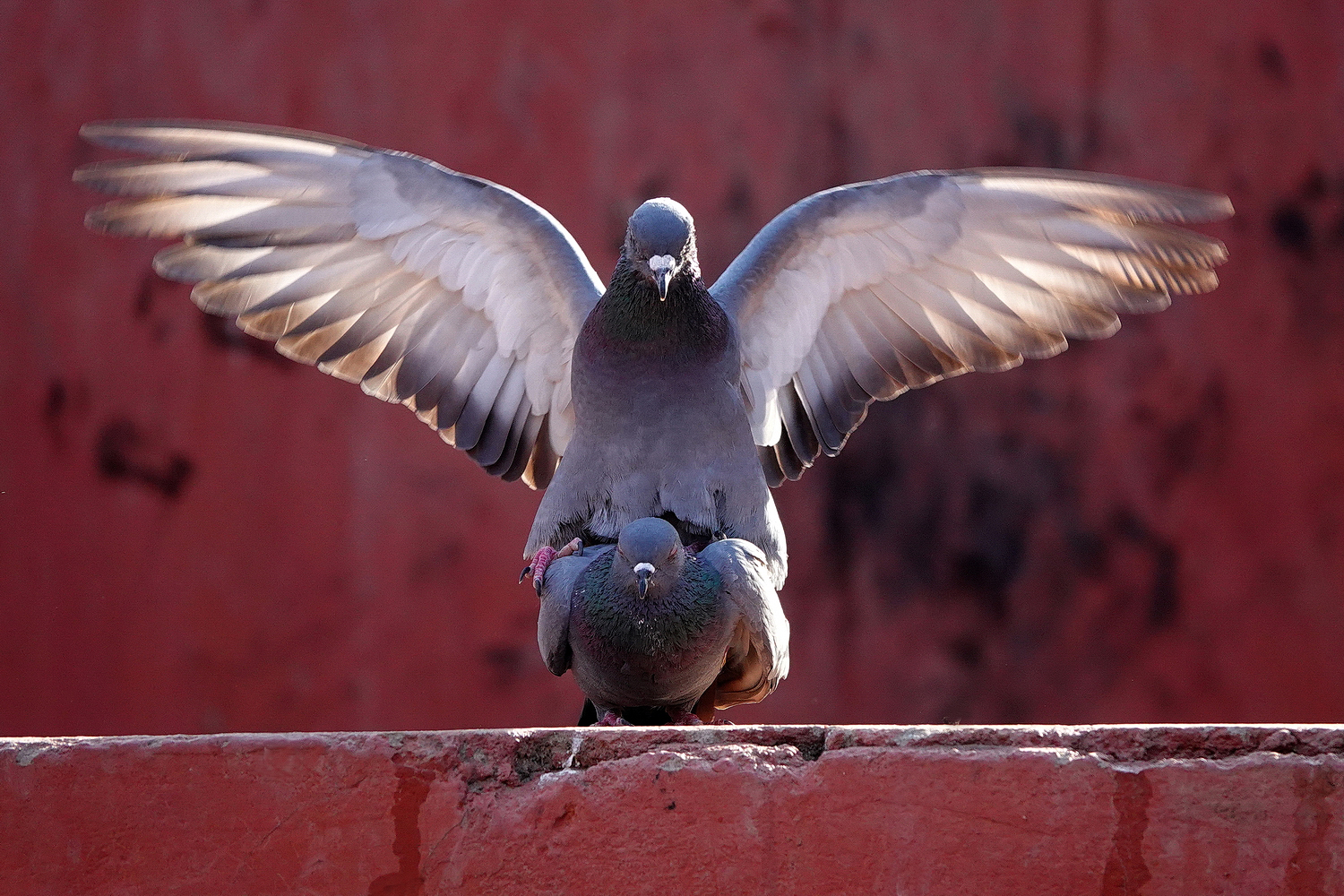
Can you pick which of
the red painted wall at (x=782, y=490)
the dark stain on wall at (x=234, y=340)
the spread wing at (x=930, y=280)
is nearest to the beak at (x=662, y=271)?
the spread wing at (x=930, y=280)

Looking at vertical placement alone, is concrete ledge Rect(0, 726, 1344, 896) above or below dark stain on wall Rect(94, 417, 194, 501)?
below

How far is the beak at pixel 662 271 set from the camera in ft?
10.2

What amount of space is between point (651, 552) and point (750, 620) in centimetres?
31

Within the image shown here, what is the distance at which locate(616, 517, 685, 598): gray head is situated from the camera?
2.95 m

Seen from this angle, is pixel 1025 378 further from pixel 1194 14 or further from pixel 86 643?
pixel 86 643

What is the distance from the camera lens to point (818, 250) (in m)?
3.71

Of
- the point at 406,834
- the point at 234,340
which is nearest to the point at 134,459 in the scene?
the point at 234,340

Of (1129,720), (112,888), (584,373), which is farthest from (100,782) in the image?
(1129,720)

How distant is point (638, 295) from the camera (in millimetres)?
3293

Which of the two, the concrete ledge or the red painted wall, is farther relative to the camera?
the red painted wall

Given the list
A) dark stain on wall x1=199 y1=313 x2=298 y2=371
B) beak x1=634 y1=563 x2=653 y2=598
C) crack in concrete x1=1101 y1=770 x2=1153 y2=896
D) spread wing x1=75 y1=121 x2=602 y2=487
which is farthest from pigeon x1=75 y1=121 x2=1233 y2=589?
crack in concrete x1=1101 y1=770 x2=1153 y2=896

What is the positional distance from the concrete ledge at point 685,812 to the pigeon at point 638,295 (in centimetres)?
123

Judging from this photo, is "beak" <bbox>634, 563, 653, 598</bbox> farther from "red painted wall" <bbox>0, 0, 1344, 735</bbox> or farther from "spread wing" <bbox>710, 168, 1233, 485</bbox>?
"red painted wall" <bbox>0, 0, 1344, 735</bbox>

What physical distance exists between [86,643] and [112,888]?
3065 millimetres
